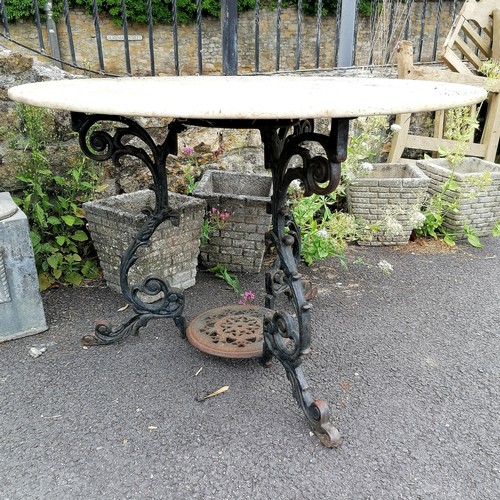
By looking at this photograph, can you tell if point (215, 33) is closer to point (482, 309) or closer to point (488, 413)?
point (482, 309)

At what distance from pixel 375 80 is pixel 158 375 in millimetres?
1450

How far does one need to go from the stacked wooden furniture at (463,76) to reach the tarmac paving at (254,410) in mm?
1625

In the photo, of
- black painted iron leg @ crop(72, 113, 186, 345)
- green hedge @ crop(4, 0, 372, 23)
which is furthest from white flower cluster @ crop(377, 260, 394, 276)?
green hedge @ crop(4, 0, 372, 23)

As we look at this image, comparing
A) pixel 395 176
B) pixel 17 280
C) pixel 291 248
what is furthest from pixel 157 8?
pixel 291 248

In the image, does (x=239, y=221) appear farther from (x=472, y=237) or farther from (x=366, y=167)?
(x=472, y=237)

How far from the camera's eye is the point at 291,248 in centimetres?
171

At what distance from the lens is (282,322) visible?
172cm

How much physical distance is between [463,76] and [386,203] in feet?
4.40

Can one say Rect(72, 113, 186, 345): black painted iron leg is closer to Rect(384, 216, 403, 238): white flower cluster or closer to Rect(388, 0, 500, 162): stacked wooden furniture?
Rect(384, 216, 403, 238): white flower cluster

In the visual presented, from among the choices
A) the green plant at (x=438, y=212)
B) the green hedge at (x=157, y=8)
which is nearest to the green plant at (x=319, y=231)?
the green plant at (x=438, y=212)

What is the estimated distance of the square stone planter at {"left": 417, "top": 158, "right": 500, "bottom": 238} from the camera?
10.4ft

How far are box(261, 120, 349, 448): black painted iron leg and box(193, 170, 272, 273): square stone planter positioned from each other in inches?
30.7

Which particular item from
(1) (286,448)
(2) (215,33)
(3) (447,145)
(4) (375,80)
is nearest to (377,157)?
(3) (447,145)

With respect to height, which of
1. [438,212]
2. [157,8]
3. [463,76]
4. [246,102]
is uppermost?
[157,8]
